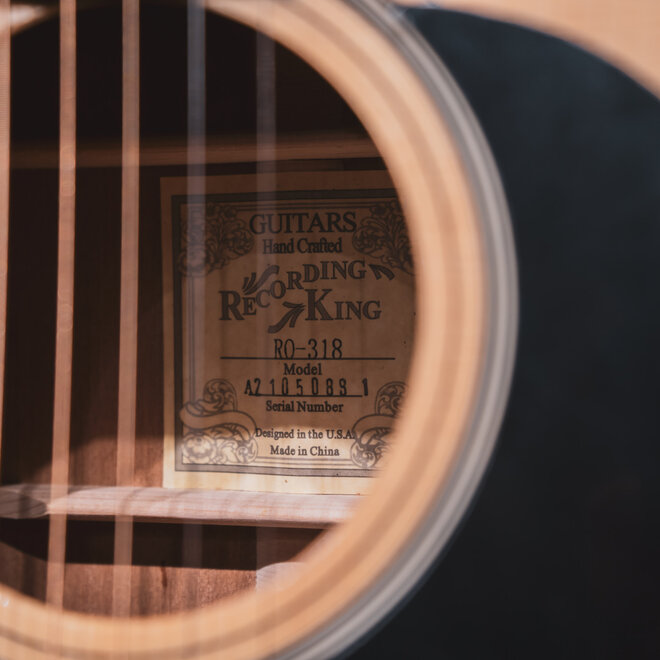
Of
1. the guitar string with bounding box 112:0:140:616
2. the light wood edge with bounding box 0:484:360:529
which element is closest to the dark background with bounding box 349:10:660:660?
the guitar string with bounding box 112:0:140:616

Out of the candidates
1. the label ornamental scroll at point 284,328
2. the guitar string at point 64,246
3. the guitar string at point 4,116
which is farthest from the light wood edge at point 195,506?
the guitar string at point 4,116

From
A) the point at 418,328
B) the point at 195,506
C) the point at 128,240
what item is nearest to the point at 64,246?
the point at 128,240

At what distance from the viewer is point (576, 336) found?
16.1 inches

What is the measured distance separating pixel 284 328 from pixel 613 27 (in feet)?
1.69

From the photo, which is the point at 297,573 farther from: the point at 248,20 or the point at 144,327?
the point at 144,327

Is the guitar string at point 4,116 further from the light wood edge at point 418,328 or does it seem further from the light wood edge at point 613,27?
the light wood edge at point 613,27

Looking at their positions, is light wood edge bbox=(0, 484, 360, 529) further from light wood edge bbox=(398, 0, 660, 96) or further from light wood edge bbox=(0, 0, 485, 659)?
light wood edge bbox=(398, 0, 660, 96)

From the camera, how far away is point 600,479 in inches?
16.1

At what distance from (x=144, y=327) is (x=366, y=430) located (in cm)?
33

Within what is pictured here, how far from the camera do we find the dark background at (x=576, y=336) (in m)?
0.41

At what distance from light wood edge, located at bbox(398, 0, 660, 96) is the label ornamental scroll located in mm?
390

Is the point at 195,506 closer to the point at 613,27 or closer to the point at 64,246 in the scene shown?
the point at 64,246

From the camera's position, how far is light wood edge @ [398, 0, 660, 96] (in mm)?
403

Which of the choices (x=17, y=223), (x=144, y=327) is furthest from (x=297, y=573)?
(x=17, y=223)
